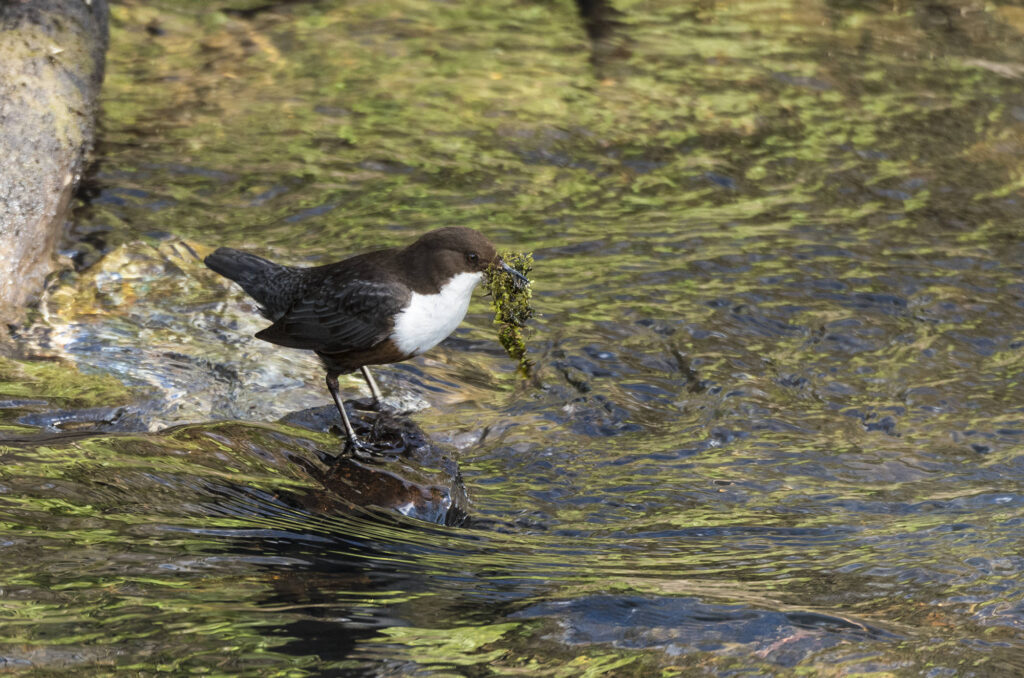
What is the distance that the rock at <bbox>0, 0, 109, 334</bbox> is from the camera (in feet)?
19.4

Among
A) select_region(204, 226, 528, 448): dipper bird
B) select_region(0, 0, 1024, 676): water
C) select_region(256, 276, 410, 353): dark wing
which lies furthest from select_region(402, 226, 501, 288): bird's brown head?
select_region(0, 0, 1024, 676): water

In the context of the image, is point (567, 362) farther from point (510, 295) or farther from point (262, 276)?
point (262, 276)

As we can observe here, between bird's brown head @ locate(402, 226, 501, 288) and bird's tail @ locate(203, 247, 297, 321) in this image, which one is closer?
bird's brown head @ locate(402, 226, 501, 288)

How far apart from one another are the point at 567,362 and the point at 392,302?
Result: 184cm

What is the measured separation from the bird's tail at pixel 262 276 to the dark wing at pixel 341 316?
130 millimetres

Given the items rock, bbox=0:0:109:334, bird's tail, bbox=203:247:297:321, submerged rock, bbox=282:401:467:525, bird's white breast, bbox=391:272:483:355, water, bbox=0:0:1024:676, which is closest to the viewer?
water, bbox=0:0:1024:676

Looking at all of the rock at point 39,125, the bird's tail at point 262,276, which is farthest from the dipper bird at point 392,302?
the rock at point 39,125

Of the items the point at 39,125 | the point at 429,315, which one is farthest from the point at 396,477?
the point at 39,125

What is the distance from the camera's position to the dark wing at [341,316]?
4465 millimetres

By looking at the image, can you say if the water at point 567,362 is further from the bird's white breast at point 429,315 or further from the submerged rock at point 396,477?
the bird's white breast at point 429,315

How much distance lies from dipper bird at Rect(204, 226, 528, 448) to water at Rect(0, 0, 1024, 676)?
38 centimetres

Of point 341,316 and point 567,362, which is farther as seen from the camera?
point 567,362

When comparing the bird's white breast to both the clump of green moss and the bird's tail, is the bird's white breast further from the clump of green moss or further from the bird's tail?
the bird's tail

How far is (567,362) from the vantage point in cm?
612
